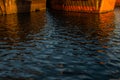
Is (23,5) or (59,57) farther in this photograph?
(23,5)

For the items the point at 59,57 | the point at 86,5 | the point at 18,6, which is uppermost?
the point at 86,5

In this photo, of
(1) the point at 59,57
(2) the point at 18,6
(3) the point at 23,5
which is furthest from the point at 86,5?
(1) the point at 59,57

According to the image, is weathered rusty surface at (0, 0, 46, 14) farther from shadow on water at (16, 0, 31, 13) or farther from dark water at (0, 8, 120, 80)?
dark water at (0, 8, 120, 80)

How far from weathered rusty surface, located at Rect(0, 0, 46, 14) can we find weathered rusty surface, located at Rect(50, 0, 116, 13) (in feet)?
19.9

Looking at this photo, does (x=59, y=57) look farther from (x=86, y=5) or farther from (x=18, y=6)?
(x=86, y=5)

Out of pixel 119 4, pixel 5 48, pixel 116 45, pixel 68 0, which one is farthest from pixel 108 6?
pixel 5 48

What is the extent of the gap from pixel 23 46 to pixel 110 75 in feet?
30.0

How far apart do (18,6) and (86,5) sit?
15186mm

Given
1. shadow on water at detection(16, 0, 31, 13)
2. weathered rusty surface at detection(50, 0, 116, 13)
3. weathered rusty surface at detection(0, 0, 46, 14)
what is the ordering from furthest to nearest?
weathered rusty surface at detection(50, 0, 116, 13)
shadow on water at detection(16, 0, 31, 13)
weathered rusty surface at detection(0, 0, 46, 14)

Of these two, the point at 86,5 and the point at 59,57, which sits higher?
the point at 86,5

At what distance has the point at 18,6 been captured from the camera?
149ft

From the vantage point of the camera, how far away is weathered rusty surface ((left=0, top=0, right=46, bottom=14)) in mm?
41312

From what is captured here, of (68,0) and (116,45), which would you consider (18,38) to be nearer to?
(116,45)

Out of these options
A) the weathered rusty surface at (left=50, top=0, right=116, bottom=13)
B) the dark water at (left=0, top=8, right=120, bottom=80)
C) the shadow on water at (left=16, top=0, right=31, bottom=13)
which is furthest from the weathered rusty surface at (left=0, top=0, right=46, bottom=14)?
the dark water at (left=0, top=8, right=120, bottom=80)
